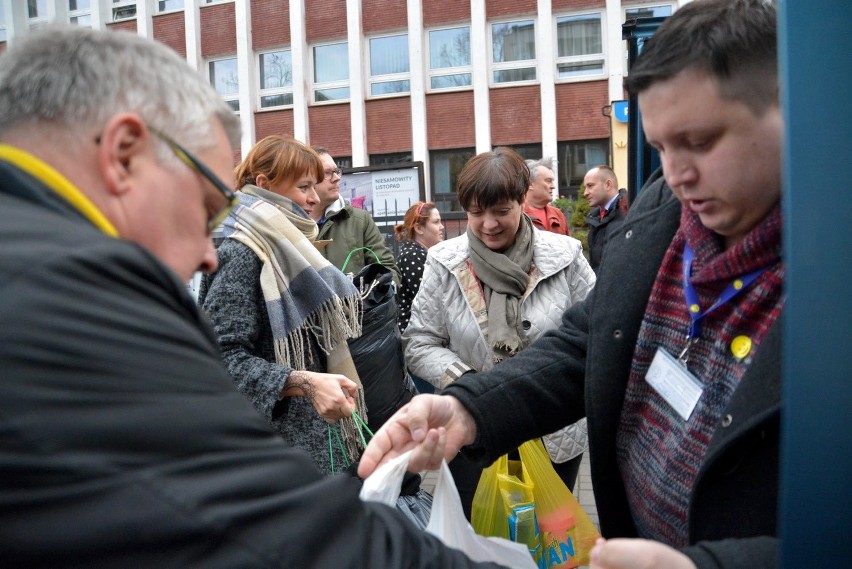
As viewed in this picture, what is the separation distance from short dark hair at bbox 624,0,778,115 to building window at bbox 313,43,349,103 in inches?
754

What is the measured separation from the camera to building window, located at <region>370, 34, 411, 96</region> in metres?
19.3

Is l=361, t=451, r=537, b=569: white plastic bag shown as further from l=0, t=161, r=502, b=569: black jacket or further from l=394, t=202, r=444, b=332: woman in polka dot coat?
l=394, t=202, r=444, b=332: woman in polka dot coat

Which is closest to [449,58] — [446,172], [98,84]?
[446,172]

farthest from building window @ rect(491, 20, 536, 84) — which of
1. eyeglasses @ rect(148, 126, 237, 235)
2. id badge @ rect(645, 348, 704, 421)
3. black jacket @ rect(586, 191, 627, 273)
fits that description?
eyeglasses @ rect(148, 126, 237, 235)

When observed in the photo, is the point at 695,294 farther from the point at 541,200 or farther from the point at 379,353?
the point at 541,200

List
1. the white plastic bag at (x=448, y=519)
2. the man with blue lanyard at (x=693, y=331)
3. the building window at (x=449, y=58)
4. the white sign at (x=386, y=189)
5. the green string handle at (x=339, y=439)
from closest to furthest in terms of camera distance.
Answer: the man with blue lanyard at (x=693, y=331)
the white plastic bag at (x=448, y=519)
the green string handle at (x=339, y=439)
the white sign at (x=386, y=189)
the building window at (x=449, y=58)

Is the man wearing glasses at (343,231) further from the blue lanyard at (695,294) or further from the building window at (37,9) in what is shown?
the building window at (37,9)

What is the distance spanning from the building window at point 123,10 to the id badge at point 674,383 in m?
23.1

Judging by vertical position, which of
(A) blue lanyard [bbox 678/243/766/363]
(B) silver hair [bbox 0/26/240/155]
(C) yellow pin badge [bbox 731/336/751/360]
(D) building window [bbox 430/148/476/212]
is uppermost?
(D) building window [bbox 430/148/476/212]

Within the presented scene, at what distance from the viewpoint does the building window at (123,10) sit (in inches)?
846

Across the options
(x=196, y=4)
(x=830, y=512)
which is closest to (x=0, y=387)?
(x=830, y=512)

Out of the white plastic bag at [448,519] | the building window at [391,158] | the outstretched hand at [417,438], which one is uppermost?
the building window at [391,158]

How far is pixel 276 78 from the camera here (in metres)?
20.4

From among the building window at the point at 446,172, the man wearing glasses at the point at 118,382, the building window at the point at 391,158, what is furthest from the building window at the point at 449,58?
the man wearing glasses at the point at 118,382
